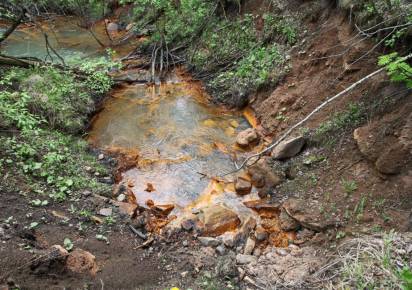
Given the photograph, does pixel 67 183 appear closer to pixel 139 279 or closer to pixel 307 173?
pixel 139 279

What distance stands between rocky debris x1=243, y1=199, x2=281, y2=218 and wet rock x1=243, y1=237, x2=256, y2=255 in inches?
29.6

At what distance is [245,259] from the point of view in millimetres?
4852

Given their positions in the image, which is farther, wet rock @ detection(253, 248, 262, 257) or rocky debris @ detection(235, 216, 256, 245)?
rocky debris @ detection(235, 216, 256, 245)

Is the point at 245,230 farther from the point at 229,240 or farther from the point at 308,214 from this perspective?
the point at 308,214

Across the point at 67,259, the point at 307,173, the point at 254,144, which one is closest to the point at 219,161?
the point at 254,144

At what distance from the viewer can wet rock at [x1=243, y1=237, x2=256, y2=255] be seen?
16.8ft

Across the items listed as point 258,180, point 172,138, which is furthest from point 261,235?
point 172,138

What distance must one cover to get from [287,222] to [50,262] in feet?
11.1

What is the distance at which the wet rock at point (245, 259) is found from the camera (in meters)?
4.80

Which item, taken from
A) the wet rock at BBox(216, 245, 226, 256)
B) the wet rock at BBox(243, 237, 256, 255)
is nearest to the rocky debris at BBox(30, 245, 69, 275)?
the wet rock at BBox(216, 245, 226, 256)

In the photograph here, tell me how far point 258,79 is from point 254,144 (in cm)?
185

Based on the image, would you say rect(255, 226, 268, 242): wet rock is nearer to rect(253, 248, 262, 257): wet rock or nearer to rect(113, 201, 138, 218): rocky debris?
rect(253, 248, 262, 257): wet rock

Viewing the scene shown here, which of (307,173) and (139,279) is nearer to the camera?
(139,279)

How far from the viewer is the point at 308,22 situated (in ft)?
27.5
